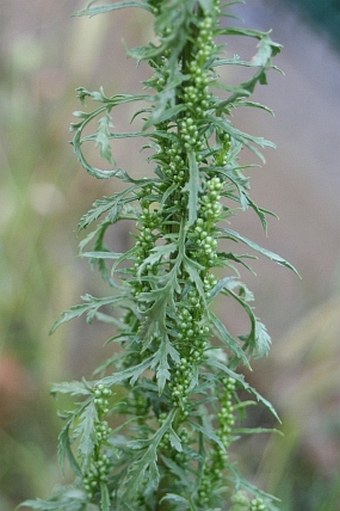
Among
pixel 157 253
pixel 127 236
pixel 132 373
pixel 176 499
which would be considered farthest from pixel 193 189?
pixel 127 236

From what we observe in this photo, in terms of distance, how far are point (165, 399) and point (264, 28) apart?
216 cm

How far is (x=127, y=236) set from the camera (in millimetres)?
2242

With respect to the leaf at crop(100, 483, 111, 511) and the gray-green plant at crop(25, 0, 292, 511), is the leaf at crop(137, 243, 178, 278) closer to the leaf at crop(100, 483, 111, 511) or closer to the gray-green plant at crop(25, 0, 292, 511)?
the gray-green plant at crop(25, 0, 292, 511)

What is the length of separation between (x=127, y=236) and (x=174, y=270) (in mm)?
1548

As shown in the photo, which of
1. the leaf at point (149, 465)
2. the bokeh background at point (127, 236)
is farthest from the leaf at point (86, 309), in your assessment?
the bokeh background at point (127, 236)

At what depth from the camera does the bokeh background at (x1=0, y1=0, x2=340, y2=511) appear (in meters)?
1.75

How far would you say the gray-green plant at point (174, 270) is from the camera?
65cm

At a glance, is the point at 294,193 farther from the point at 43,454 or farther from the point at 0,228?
the point at 43,454

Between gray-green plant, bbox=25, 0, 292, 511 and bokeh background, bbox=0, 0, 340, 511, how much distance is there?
27.6 inches

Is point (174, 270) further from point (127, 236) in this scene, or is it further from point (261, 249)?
Result: point (127, 236)

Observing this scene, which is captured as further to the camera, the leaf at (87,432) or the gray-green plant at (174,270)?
the leaf at (87,432)

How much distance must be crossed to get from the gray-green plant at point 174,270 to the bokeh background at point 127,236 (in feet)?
2.30

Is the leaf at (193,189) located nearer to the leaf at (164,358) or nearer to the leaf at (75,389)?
the leaf at (164,358)

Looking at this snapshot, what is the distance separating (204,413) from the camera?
830 mm
